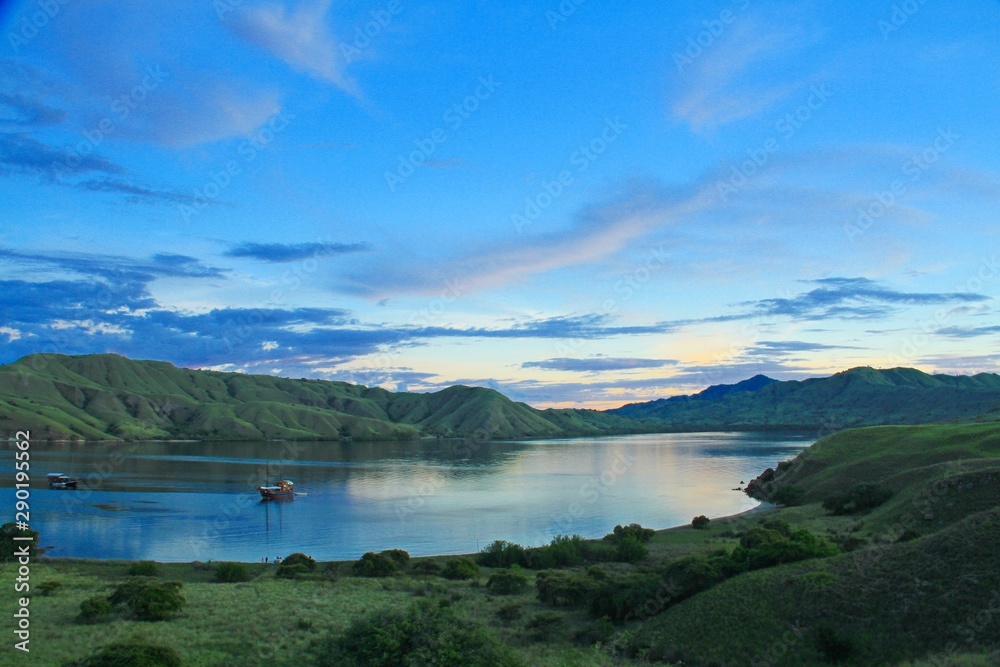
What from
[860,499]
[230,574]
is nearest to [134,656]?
[230,574]

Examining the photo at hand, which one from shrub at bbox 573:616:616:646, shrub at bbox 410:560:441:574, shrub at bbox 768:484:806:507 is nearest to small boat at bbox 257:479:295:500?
shrub at bbox 410:560:441:574

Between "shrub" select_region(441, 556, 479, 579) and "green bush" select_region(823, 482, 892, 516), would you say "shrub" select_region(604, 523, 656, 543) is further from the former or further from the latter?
"green bush" select_region(823, 482, 892, 516)

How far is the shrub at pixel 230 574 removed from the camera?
120 ft

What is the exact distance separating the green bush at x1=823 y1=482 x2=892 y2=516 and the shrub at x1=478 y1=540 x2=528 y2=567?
101ft

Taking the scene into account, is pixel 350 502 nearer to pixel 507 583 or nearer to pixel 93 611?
pixel 507 583

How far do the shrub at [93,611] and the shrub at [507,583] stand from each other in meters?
18.0

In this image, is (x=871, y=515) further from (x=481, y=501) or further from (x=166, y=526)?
(x=166, y=526)

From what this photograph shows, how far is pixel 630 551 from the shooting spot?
44.7 m

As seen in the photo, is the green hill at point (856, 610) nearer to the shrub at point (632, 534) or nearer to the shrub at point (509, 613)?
the shrub at point (509, 613)

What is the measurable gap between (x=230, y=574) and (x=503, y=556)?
691 inches

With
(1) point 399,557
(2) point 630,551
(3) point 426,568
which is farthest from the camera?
(2) point 630,551

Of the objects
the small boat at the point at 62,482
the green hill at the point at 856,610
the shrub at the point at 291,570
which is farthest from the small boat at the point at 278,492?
the green hill at the point at 856,610

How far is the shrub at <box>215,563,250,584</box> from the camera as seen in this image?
120 ft

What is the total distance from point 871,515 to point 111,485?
9336 cm
